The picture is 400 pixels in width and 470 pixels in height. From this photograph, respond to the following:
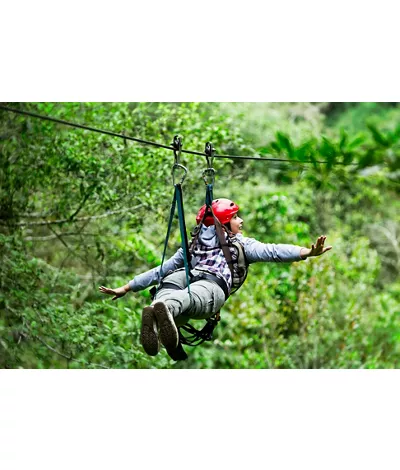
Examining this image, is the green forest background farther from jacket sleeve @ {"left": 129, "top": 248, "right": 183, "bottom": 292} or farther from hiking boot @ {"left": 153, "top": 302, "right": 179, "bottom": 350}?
hiking boot @ {"left": 153, "top": 302, "right": 179, "bottom": 350}

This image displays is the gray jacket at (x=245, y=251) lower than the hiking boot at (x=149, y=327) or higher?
higher

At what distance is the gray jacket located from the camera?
331 cm

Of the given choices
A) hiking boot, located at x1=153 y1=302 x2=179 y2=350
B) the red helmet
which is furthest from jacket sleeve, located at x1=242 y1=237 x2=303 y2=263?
hiking boot, located at x1=153 y1=302 x2=179 y2=350

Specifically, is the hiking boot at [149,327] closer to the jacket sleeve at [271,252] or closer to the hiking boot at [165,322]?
the hiking boot at [165,322]

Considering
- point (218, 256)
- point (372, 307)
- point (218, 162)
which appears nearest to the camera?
point (218, 256)

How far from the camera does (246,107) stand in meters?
8.70

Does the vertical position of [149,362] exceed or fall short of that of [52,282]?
it falls short

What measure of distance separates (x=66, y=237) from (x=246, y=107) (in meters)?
2.86

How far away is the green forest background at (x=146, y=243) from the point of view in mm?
6137

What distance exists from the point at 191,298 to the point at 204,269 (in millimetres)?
273

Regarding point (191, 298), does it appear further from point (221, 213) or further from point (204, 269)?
point (221, 213)

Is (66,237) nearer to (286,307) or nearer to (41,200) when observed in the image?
(41,200)

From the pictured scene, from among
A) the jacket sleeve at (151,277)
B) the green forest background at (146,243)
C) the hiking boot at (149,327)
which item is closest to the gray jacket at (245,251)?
the jacket sleeve at (151,277)

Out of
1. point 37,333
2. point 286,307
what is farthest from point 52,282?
point 286,307
